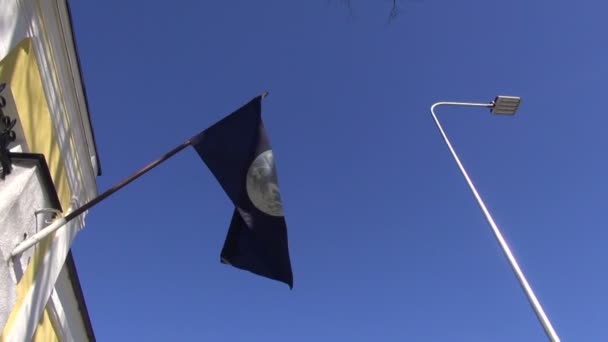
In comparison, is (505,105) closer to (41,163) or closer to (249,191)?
(249,191)

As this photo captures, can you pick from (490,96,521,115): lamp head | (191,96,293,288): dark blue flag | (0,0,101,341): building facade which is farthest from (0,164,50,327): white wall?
(490,96,521,115): lamp head

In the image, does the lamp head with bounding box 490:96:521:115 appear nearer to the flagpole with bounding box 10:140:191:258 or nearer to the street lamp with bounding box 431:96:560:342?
the street lamp with bounding box 431:96:560:342

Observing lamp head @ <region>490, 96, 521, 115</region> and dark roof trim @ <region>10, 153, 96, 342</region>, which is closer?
dark roof trim @ <region>10, 153, 96, 342</region>

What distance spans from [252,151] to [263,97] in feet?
2.72

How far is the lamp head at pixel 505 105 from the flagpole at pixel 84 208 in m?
6.86

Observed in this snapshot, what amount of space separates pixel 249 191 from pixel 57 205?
2052mm

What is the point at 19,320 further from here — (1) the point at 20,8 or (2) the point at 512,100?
(2) the point at 512,100

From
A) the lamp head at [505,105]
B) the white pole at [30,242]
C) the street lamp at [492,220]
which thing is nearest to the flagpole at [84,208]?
the white pole at [30,242]

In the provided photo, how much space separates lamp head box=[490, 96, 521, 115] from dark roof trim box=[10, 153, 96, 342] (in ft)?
26.8

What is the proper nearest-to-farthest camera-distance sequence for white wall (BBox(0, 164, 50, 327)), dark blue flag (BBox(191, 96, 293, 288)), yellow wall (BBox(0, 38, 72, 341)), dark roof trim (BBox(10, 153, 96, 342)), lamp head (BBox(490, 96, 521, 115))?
1. white wall (BBox(0, 164, 50, 327))
2. dark roof trim (BBox(10, 153, 96, 342))
3. yellow wall (BBox(0, 38, 72, 341))
4. dark blue flag (BBox(191, 96, 293, 288))
5. lamp head (BBox(490, 96, 521, 115))

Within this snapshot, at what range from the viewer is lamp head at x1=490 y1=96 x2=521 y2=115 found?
9.47 metres

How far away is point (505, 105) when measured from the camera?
960 centimetres

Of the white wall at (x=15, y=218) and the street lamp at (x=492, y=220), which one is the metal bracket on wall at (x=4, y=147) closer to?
the white wall at (x=15, y=218)

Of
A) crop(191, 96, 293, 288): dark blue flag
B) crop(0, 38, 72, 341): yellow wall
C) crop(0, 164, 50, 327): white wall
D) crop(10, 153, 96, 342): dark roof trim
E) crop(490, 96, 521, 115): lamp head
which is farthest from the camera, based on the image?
crop(490, 96, 521, 115): lamp head
